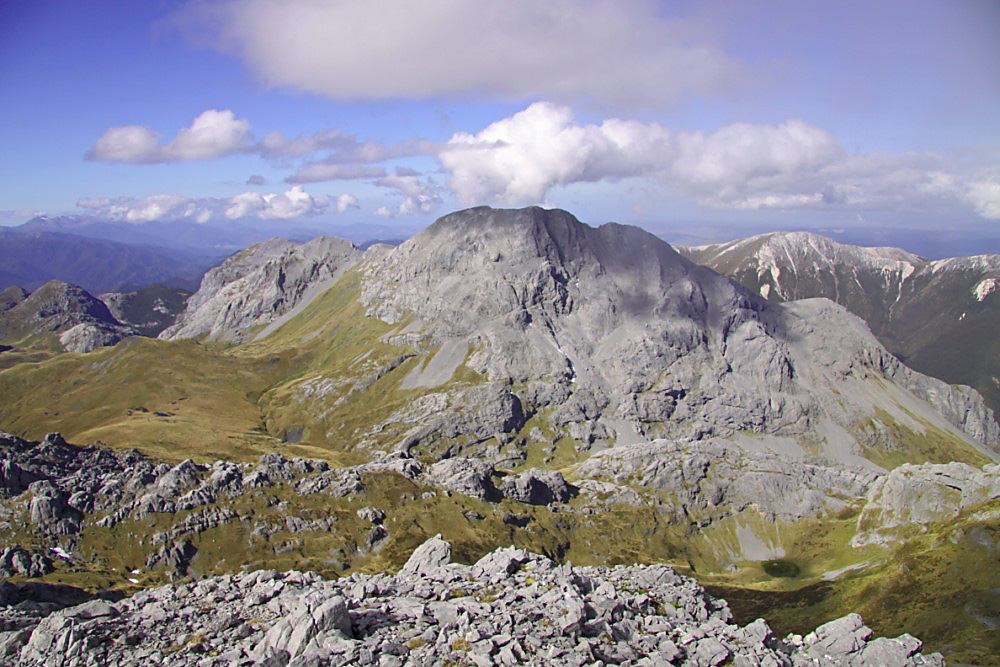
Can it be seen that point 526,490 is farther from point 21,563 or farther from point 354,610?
point 354,610

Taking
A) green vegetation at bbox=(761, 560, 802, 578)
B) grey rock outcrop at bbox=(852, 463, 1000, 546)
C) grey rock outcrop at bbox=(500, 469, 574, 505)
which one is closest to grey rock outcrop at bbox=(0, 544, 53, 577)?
grey rock outcrop at bbox=(500, 469, 574, 505)

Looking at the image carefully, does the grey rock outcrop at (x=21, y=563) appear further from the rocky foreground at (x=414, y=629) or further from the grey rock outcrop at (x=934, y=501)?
the grey rock outcrop at (x=934, y=501)

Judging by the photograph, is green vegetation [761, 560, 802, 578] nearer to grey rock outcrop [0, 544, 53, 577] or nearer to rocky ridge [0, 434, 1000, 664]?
rocky ridge [0, 434, 1000, 664]

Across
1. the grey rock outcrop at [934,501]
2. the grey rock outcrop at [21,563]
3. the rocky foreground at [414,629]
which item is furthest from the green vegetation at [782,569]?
the grey rock outcrop at [21,563]

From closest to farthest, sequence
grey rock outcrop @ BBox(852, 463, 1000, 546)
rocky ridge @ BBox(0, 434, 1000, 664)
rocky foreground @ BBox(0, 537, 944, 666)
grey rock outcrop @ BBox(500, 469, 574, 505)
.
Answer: rocky foreground @ BBox(0, 537, 944, 666) < rocky ridge @ BBox(0, 434, 1000, 664) < grey rock outcrop @ BBox(852, 463, 1000, 546) < grey rock outcrop @ BBox(500, 469, 574, 505)

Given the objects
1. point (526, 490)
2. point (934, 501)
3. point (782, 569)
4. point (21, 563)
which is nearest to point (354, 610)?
point (21, 563)

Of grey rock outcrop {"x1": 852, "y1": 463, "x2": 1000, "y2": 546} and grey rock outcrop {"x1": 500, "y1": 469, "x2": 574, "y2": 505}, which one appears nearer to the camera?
grey rock outcrop {"x1": 852, "y1": 463, "x2": 1000, "y2": 546}

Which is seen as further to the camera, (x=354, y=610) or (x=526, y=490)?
(x=526, y=490)

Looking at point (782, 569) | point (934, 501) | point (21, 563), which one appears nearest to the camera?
point (21, 563)

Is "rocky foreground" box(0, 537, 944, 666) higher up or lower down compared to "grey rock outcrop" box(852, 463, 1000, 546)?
higher up

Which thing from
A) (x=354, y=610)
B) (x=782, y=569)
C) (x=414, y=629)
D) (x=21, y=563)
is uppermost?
(x=414, y=629)
